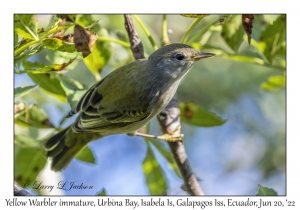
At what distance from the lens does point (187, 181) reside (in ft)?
10.4

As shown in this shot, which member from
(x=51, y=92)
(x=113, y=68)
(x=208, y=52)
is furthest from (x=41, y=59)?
(x=208, y=52)

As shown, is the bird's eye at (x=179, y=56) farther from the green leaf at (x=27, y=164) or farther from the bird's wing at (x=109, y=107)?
the green leaf at (x=27, y=164)

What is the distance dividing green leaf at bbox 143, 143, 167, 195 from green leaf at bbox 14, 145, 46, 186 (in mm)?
788

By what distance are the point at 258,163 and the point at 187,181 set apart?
6.05 feet

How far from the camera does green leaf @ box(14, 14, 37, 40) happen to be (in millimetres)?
2154

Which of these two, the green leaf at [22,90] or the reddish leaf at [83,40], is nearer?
the reddish leaf at [83,40]

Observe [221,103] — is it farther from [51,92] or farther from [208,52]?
[51,92]

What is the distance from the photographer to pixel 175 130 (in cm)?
327

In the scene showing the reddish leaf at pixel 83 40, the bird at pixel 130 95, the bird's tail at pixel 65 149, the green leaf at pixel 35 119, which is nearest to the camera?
the reddish leaf at pixel 83 40

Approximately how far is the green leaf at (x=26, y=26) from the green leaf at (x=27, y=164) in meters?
1.29

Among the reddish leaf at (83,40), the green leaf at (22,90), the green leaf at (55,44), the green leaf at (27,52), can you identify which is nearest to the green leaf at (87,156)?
the green leaf at (22,90)

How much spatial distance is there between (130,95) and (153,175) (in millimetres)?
745

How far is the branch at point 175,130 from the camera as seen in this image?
3.18 m
